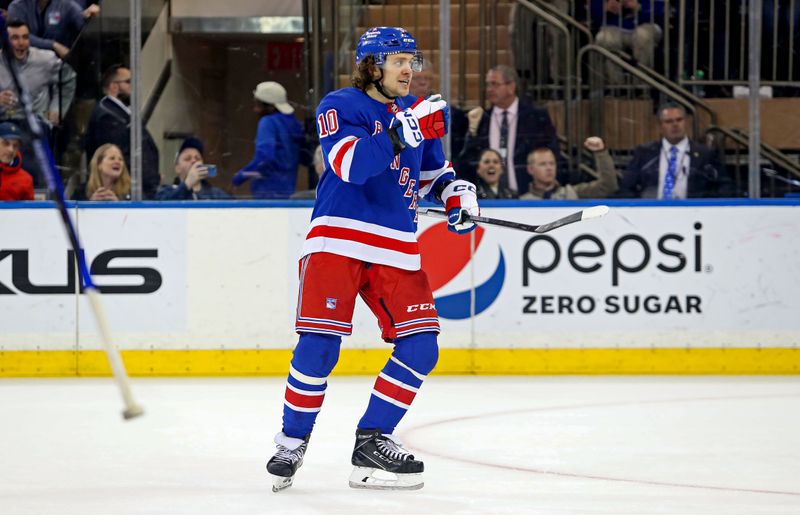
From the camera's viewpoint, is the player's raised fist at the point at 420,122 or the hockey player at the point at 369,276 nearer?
the player's raised fist at the point at 420,122

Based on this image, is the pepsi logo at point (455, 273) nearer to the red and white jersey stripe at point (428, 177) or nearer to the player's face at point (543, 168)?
the player's face at point (543, 168)

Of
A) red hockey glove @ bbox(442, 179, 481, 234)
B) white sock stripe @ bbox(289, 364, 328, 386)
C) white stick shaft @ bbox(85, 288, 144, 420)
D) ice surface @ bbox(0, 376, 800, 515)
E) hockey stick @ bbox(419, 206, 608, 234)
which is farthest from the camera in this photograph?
red hockey glove @ bbox(442, 179, 481, 234)

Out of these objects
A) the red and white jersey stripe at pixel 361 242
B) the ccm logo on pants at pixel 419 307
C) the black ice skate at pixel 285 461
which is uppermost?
the red and white jersey stripe at pixel 361 242

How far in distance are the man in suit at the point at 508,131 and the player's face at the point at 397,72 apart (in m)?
3.03

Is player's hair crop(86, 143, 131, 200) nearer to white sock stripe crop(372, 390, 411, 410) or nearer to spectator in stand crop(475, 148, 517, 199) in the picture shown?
spectator in stand crop(475, 148, 517, 199)

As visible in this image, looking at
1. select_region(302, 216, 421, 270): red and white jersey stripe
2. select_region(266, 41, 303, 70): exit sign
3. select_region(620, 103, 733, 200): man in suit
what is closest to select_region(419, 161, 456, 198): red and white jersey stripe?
select_region(302, 216, 421, 270): red and white jersey stripe

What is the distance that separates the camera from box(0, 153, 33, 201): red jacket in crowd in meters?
6.83

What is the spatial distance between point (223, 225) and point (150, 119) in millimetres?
640

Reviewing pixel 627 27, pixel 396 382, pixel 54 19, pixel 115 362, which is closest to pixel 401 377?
pixel 396 382

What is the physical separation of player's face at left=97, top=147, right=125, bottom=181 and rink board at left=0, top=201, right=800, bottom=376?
0.19m

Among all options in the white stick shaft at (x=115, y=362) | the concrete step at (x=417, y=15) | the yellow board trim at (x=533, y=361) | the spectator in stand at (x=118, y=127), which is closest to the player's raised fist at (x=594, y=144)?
the concrete step at (x=417, y=15)

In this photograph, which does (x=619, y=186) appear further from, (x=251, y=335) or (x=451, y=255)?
(x=251, y=335)

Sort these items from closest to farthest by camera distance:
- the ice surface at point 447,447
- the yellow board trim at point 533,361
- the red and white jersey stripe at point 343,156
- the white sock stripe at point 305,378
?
the ice surface at point 447,447
the red and white jersey stripe at point 343,156
the white sock stripe at point 305,378
the yellow board trim at point 533,361

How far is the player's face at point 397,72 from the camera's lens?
3826mm
